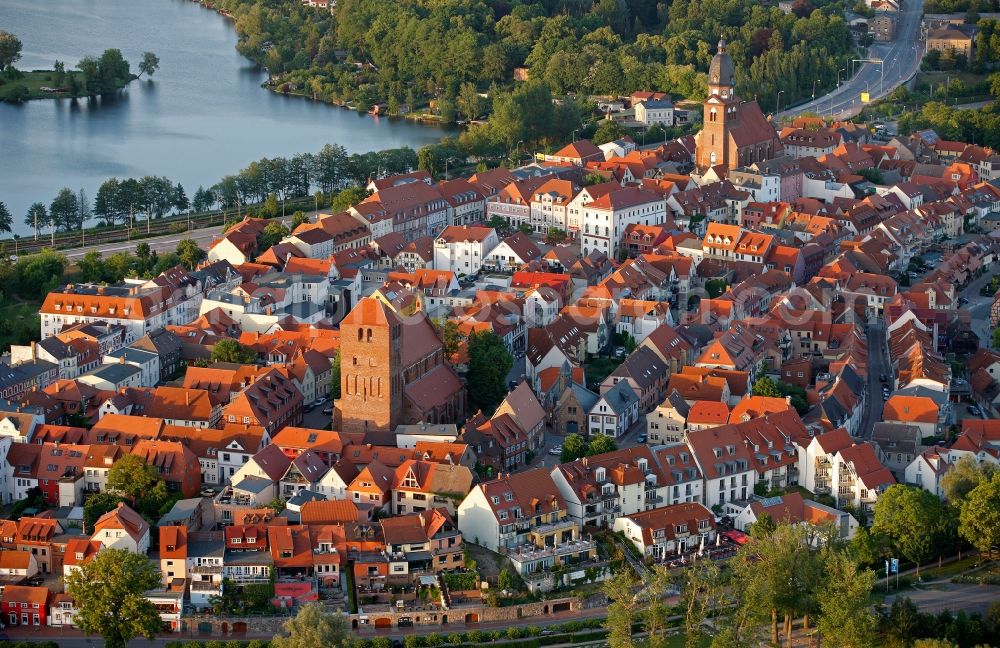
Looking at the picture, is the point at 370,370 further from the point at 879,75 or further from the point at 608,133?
the point at 879,75

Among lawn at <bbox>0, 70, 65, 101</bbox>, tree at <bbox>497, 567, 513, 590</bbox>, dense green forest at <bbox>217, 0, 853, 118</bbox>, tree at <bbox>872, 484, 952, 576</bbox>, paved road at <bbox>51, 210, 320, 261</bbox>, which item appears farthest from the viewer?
lawn at <bbox>0, 70, 65, 101</bbox>

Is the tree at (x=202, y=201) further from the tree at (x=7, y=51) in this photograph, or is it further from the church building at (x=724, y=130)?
the tree at (x=7, y=51)

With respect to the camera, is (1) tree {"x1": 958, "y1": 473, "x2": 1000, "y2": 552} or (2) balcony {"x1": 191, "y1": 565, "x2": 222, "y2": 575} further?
(1) tree {"x1": 958, "y1": 473, "x2": 1000, "y2": 552}

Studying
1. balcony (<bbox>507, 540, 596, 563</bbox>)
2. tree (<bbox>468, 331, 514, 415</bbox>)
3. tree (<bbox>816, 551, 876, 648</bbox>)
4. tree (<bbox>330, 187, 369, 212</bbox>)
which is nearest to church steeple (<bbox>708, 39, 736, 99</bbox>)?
tree (<bbox>330, 187, 369, 212</bbox>)

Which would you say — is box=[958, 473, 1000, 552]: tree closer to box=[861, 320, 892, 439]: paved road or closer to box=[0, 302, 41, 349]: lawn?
box=[861, 320, 892, 439]: paved road

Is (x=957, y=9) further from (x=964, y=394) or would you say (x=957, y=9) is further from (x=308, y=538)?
(x=308, y=538)

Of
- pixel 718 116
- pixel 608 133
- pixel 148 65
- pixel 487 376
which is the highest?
pixel 718 116

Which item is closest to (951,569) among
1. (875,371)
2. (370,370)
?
(875,371)
